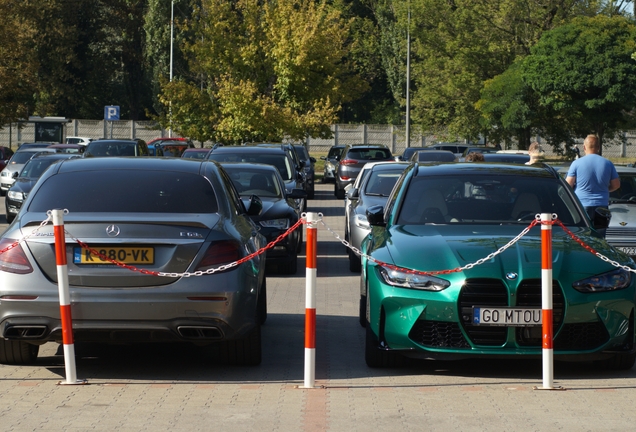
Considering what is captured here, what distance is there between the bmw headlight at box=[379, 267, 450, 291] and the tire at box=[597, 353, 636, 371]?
4.60 feet

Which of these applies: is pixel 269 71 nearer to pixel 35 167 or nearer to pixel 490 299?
pixel 35 167

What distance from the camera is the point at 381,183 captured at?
52.2 feet

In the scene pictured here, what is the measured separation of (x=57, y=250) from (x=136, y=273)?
532 mm

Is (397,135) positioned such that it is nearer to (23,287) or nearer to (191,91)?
(191,91)

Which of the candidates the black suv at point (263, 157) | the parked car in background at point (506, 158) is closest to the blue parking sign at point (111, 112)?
the black suv at point (263, 157)

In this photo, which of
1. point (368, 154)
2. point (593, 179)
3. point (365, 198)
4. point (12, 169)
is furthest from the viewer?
point (368, 154)

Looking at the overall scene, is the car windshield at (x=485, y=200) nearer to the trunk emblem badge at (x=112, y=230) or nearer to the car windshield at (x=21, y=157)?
the trunk emblem badge at (x=112, y=230)

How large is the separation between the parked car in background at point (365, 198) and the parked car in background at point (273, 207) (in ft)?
2.58

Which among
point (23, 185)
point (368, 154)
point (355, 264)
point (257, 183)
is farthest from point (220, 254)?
point (368, 154)

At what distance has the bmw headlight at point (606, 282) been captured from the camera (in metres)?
7.05

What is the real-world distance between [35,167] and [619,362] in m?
19.6

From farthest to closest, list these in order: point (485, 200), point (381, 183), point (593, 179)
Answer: point (381, 183) → point (593, 179) → point (485, 200)

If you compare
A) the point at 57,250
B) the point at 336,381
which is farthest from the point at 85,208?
the point at 336,381

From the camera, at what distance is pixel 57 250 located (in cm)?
668
